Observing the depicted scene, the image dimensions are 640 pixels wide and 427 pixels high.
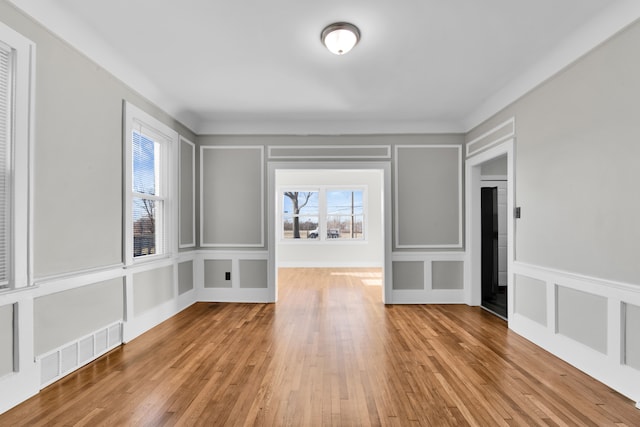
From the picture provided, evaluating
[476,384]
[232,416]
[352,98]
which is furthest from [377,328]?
[352,98]

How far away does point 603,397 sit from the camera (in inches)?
87.1

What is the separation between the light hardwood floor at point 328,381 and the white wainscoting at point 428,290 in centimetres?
87

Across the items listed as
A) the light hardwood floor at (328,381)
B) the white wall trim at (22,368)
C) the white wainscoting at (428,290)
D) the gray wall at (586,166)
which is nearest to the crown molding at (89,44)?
the white wall trim at (22,368)

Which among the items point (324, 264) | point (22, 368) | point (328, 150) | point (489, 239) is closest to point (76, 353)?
Result: point (22, 368)

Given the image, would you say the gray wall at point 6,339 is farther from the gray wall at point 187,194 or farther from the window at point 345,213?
the window at point 345,213

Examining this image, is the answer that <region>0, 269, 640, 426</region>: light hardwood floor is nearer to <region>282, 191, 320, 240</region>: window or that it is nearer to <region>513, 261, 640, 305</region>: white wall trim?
<region>513, 261, 640, 305</region>: white wall trim

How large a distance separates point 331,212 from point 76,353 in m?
6.82

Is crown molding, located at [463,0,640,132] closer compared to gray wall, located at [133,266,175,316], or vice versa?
crown molding, located at [463,0,640,132]

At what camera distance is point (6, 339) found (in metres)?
2.04

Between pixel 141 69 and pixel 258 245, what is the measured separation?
8.75 ft

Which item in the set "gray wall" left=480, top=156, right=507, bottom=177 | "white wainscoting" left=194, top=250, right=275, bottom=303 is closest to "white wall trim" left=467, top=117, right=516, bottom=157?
"gray wall" left=480, top=156, right=507, bottom=177

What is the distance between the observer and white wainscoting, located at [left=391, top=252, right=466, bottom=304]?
4.86 meters

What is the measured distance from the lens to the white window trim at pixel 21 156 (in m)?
2.10

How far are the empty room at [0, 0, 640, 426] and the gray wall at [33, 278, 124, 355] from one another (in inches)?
0.6
